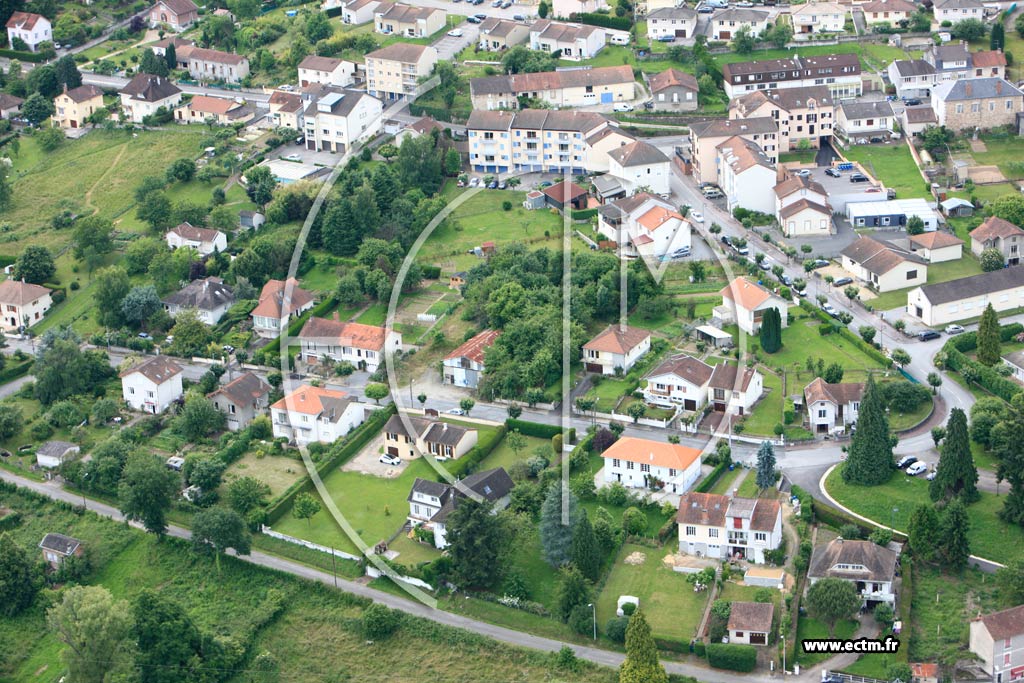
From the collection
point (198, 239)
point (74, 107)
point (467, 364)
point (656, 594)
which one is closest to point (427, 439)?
point (467, 364)

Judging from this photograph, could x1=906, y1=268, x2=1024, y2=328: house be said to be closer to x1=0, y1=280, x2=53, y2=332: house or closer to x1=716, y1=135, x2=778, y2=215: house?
x1=716, y1=135, x2=778, y2=215: house

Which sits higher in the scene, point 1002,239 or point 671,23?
point 671,23

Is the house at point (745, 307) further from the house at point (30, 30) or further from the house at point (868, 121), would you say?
the house at point (30, 30)

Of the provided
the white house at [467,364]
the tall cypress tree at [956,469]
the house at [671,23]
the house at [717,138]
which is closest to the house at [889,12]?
the house at [671,23]

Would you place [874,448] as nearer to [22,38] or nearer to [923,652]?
[923,652]

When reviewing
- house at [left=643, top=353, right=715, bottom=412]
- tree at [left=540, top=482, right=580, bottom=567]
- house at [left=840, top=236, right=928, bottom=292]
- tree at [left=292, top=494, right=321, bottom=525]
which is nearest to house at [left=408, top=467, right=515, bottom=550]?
tree at [left=540, top=482, right=580, bottom=567]

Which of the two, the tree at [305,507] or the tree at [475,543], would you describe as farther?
the tree at [305,507]

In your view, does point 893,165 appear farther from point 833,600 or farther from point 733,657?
point 733,657
